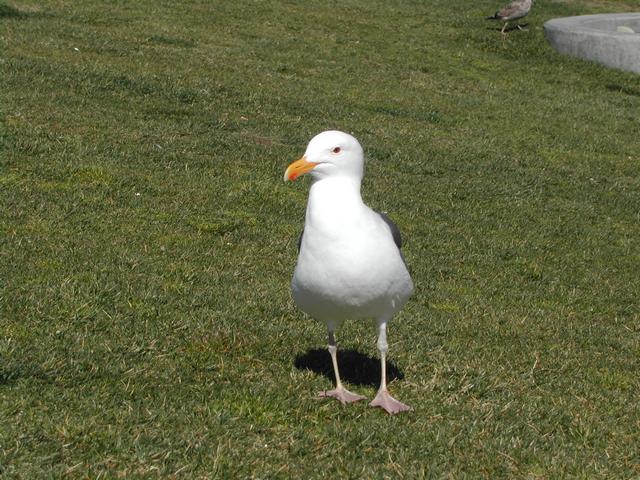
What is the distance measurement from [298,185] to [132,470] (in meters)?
8.18

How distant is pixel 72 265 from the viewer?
9016 mm

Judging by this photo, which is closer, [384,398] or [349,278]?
[349,278]

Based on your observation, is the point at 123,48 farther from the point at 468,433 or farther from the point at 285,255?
the point at 468,433

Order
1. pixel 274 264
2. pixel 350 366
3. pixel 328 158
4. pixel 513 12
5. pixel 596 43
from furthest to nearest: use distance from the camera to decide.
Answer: pixel 513 12 → pixel 596 43 → pixel 274 264 → pixel 350 366 → pixel 328 158

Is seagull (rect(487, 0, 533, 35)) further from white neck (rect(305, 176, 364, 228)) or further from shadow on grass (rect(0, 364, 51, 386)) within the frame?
→ shadow on grass (rect(0, 364, 51, 386))

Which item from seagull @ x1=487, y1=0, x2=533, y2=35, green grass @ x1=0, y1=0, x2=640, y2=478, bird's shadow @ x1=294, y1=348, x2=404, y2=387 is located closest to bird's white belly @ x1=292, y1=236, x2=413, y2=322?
green grass @ x1=0, y1=0, x2=640, y2=478

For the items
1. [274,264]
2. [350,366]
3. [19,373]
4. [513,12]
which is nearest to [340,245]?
[350,366]

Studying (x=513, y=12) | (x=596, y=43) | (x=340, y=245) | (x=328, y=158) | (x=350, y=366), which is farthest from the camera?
(x=513, y=12)

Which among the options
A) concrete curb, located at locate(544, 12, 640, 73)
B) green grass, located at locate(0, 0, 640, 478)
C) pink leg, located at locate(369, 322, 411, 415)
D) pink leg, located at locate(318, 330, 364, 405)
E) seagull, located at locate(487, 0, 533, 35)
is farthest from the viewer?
seagull, located at locate(487, 0, 533, 35)

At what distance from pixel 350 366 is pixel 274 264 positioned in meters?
2.61

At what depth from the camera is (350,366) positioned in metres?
7.92

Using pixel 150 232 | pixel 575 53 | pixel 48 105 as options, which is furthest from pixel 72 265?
pixel 575 53

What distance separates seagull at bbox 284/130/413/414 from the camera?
643 centimetres

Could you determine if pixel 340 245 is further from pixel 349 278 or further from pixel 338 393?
pixel 338 393
